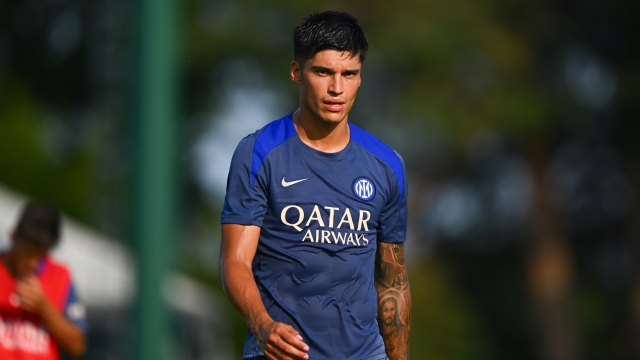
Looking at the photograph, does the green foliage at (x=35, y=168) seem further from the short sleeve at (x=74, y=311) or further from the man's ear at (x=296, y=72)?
the man's ear at (x=296, y=72)

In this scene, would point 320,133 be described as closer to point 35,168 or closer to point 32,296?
point 32,296

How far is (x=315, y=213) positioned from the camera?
14.1 feet

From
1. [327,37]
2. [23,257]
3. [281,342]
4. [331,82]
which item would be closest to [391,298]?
[281,342]

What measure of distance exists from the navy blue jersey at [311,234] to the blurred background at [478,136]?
1548 cm

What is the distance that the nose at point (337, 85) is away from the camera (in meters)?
4.32

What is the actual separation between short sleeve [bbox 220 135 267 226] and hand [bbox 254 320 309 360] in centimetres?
50

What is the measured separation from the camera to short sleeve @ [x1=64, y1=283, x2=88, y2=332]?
6293 millimetres

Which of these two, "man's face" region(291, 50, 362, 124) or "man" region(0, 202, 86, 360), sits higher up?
"man's face" region(291, 50, 362, 124)

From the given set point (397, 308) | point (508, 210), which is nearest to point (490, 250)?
point (508, 210)

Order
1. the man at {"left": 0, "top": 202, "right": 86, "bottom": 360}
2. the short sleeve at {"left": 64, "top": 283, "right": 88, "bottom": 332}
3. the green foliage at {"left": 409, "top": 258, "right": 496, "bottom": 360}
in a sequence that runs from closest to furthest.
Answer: the man at {"left": 0, "top": 202, "right": 86, "bottom": 360} < the short sleeve at {"left": 64, "top": 283, "right": 88, "bottom": 332} < the green foliage at {"left": 409, "top": 258, "right": 496, "bottom": 360}

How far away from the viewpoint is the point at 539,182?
25.4m

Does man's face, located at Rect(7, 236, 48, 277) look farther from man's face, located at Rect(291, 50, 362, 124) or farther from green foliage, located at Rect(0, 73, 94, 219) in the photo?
green foliage, located at Rect(0, 73, 94, 219)

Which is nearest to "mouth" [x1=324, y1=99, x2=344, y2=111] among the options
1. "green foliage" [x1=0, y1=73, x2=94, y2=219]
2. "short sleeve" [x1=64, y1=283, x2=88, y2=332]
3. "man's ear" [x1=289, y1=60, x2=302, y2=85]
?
"man's ear" [x1=289, y1=60, x2=302, y2=85]

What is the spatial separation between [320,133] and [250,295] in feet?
2.67
